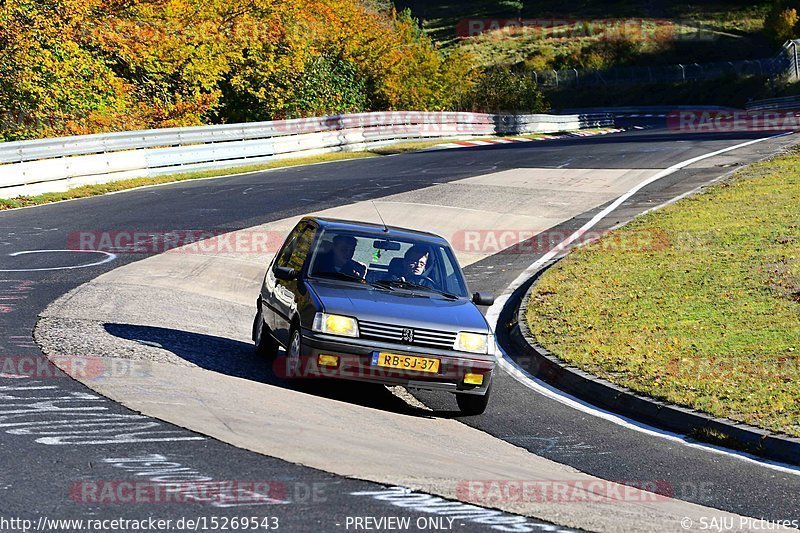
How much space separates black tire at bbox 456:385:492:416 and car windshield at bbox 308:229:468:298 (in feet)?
3.78

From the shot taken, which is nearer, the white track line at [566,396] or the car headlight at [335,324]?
the white track line at [566,396]

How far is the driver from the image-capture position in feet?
35.6

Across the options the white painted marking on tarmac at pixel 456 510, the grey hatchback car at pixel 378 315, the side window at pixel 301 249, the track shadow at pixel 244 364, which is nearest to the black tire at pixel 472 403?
the grey hatchback car at pixel 378 315

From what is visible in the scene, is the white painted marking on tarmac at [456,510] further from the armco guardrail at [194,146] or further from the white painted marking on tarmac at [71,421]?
the armco guardrail at [194,146]

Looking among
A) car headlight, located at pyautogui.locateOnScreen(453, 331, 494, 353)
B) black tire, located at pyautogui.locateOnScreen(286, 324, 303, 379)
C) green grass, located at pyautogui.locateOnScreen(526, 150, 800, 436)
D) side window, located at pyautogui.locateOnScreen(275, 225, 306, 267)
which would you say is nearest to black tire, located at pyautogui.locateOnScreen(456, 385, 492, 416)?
car headlight, located at pyautogui.locateOnScreen(453, 331, 494, 353)

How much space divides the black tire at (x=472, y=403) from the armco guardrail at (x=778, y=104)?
50.4 metres

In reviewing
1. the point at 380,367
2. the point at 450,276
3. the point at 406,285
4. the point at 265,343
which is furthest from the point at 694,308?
the point at 380,367

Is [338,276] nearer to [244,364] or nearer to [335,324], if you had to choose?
[335,324]

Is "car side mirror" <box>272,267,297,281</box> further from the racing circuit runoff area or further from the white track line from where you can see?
the white track line

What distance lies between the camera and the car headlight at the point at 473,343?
32.3 ft

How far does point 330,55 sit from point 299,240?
141 feet

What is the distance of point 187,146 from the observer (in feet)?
105

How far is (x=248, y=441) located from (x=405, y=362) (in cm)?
223

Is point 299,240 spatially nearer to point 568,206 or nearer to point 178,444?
point 178,444
